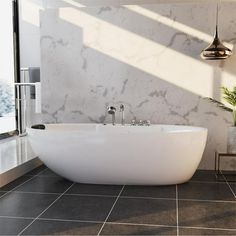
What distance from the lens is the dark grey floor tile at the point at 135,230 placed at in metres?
2.44

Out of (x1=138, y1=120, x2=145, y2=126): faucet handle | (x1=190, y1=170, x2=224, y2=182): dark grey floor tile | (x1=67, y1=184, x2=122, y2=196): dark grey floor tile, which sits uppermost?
(x1=138, y1=120, x2=145, y2=126): faucet handle

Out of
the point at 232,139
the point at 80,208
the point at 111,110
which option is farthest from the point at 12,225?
the point at 232,139

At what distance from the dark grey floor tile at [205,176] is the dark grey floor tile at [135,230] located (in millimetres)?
1503

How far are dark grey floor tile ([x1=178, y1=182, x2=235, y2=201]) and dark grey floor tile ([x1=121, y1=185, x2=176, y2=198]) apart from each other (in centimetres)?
8

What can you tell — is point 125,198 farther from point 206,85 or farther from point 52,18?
point 52,18

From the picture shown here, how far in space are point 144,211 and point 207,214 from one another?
0.48 m

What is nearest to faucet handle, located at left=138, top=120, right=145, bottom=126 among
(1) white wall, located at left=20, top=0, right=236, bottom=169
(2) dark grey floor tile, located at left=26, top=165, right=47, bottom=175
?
(1) white wall, located at left=20, top=0, right=236, bottom=169

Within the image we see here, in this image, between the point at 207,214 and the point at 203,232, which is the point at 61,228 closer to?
the point at 203,232

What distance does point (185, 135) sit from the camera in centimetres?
345

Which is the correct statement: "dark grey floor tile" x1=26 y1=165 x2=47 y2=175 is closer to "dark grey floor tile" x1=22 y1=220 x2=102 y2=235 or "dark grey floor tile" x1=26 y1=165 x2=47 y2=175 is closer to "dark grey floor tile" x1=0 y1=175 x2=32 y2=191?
"dark grey floor tile" x1=0 y1=175 x2=32 y2=191

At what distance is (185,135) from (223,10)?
170 centimetres

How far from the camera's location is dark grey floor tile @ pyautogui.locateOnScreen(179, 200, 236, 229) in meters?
2.61

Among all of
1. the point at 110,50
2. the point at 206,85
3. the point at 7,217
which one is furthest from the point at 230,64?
the point at 7,217

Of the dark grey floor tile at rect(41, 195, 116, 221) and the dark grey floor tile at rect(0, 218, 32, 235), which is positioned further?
the dark grey floor tile at rect(41, 195, 116, 221)
